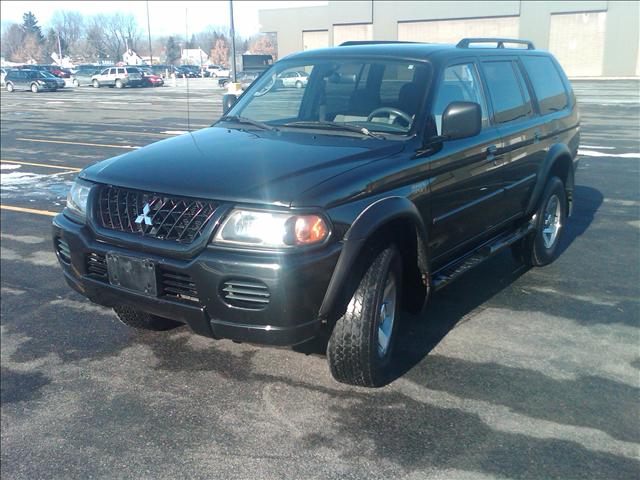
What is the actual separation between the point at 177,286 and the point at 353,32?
60117 millimetres

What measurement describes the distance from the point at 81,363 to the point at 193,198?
165cm

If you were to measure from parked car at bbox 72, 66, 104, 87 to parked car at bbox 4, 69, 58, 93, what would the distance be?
7.85 meters

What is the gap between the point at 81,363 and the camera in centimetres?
438

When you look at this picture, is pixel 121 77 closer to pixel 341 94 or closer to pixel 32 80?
pixel 32 80

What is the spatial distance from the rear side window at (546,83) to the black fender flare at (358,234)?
2.78 m

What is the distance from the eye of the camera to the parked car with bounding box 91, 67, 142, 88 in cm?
5141

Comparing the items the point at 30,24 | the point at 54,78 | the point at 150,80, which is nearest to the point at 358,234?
the point at 30,24

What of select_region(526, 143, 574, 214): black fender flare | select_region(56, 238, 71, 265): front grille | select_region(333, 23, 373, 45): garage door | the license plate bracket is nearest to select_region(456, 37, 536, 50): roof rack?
select_region(526, 143, 574, 214): black fender flare

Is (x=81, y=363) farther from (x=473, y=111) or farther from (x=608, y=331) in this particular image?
(x=608, y=331)

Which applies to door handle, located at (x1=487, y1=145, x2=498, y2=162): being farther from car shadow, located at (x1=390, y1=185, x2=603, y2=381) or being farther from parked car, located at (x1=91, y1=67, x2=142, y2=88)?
parked car, located at (x1=91, y1=67, x2=142, y2=88)

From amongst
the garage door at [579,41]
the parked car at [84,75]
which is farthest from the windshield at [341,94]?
the parked car at [84,75]

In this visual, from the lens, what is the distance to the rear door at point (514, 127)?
528 centimetres

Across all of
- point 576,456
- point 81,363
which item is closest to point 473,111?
point 576,456

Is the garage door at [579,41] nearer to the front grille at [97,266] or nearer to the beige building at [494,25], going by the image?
the beige building at [494,25]
